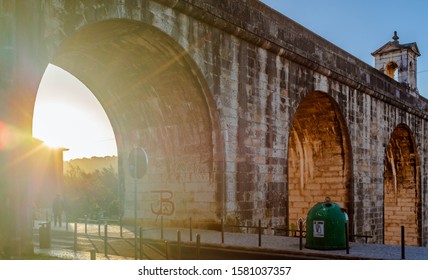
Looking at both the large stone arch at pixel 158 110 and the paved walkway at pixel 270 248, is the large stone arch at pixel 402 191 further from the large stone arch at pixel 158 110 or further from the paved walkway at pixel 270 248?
the paved walkway at pixel 270 248

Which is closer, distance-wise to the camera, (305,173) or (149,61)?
(149,61)

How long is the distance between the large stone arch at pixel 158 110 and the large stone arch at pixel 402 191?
14616 millimetres

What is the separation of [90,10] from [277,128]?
6.52 meters

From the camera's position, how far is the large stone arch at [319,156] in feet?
60.0

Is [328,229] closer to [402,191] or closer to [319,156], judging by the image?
[319,156]

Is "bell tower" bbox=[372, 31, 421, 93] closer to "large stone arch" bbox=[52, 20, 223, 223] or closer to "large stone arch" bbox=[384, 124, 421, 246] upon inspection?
"large stone arch" bbox=[384, 124, 421, 246]

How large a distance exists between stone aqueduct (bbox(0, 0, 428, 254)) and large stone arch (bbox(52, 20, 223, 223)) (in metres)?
0.03

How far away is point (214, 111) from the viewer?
12.7 meters

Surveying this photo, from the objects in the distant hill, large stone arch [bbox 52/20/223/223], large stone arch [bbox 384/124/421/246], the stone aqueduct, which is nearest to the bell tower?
large stone arch [bbox 384/124/421/246]

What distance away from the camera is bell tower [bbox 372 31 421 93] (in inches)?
1021

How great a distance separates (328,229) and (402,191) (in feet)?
58.6

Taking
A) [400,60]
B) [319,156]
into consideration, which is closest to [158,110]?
[319,156]
